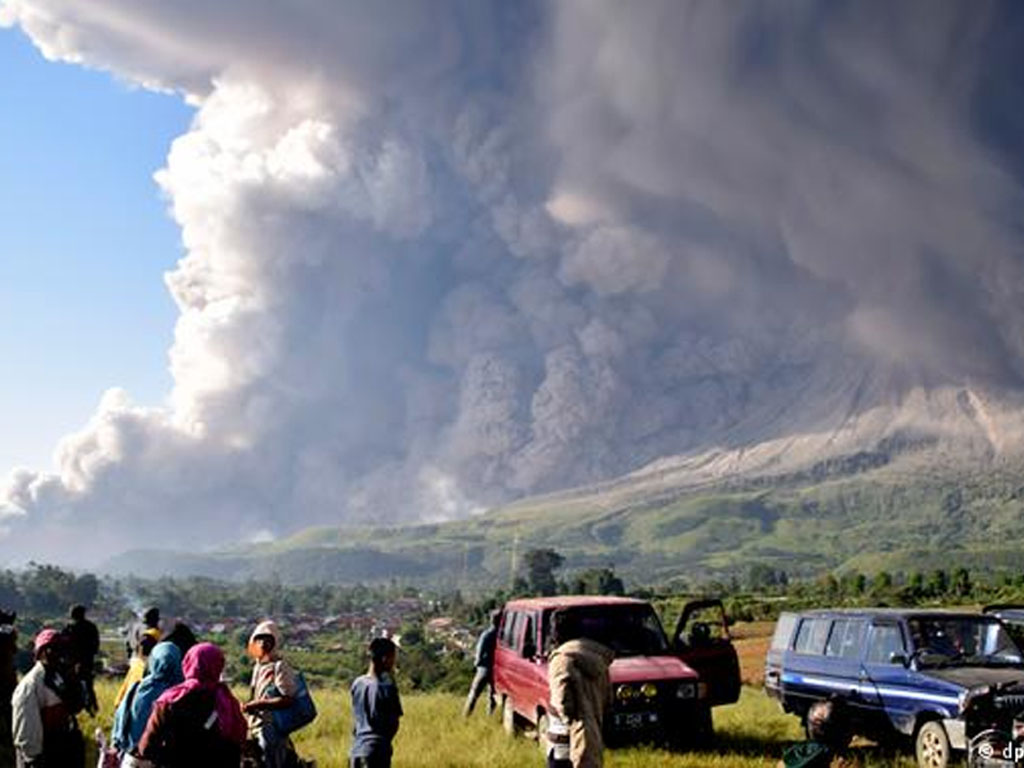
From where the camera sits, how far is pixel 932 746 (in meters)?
11.2

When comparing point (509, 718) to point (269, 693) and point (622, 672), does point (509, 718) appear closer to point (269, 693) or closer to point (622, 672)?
point (622, 672)

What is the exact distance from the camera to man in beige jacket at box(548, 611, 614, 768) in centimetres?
860

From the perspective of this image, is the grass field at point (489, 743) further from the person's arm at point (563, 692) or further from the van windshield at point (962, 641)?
the person's arm at point (563, 692)

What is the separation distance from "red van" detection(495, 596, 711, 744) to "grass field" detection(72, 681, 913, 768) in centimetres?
32

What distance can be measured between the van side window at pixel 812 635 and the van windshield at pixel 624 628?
198cm

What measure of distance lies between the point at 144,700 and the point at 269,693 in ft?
5.17

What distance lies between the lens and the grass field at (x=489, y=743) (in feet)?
39.5

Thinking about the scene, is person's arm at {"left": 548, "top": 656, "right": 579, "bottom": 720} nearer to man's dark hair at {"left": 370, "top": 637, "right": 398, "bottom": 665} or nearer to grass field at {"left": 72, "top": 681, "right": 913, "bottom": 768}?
man's dark hair at {"left": 370, "top": 637, "right": 398, "bottom": 665}

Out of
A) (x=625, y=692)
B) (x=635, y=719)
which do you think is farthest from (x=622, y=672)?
(x=635, y=719)

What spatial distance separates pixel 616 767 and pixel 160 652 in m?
6.14

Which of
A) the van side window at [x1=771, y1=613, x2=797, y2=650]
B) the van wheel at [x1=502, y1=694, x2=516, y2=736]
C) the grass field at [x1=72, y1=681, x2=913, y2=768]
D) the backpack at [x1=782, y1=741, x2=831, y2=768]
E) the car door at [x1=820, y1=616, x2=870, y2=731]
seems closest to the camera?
the backpack at [x1=782, y1=741, x2=831, y2=768]

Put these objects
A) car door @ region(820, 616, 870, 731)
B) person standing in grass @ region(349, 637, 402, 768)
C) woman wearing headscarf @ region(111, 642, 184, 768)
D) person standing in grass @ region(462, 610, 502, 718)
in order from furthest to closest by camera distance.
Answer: person standing in grass @ region(462, 610, 502, 718) < car door @ region(820, 616, 870, 731) < person standing in grass @ region(349, 637, 402, 768) < woman wearing headscarf @ region(111, 642, 184, 768)

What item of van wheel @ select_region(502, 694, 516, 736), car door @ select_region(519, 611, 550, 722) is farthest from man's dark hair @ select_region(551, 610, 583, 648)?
van wheel @ select_region(502, 694, 516, 736)

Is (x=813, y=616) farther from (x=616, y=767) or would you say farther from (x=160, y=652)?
(x=160, y=652)
